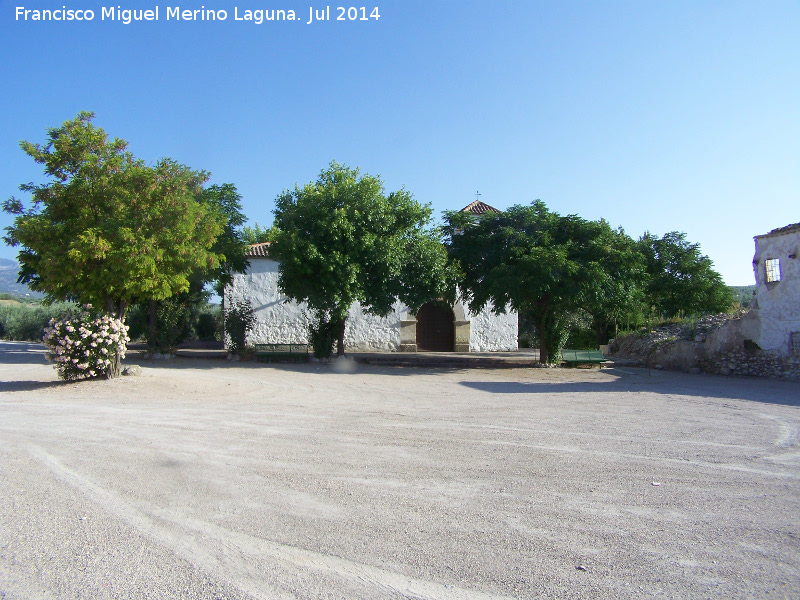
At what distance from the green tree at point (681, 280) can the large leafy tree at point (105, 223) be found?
2682 centimetres

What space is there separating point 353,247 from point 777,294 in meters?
13.1

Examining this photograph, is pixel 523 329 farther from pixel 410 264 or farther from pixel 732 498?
pixel 732 498

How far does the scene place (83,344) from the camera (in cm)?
1298

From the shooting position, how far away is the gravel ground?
11.4ft

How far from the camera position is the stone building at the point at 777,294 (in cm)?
1603

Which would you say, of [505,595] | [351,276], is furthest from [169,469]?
[351,276]

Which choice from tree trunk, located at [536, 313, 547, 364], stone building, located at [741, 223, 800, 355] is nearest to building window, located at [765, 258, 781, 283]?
stone building, located at [741, 223, 800, 355]

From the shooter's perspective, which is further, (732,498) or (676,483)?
(676,483)

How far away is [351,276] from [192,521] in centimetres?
1315

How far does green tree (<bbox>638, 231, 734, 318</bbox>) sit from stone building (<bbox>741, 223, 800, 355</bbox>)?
14.9 metres

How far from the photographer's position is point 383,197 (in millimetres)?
19141

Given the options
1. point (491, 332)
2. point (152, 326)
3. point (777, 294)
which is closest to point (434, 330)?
point (491, 332)

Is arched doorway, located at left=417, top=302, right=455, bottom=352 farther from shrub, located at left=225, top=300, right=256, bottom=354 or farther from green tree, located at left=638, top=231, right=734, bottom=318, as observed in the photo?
green tree, located at left=638, top=231, right=734, bottom=318

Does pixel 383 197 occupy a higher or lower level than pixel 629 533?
higher
